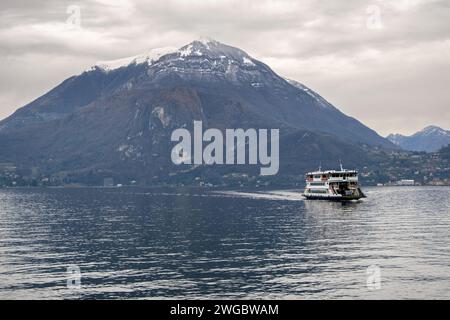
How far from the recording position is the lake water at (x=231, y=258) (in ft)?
257

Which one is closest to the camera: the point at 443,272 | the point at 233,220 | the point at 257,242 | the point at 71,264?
the point at 443,272

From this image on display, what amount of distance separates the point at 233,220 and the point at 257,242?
5023 cm

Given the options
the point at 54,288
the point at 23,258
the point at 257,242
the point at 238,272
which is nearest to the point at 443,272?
the point at 238,272

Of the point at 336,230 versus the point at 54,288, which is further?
the point at 336,230

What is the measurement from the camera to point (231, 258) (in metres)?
102

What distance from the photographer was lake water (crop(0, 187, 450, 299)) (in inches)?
3083

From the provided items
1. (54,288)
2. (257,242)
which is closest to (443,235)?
(257,242)

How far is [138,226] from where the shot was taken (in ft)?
518

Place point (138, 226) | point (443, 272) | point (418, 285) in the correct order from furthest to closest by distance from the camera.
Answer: point (138, 226) → point (443, 272) → point (418, 285)

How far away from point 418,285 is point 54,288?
155 feet

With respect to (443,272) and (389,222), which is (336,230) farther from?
(443,272)

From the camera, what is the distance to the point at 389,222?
6329 inches
